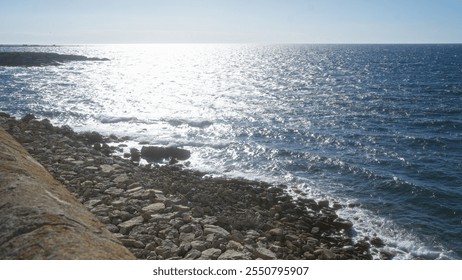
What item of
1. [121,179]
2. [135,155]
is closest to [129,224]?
[121,179]

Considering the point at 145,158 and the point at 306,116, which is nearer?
the point at 145,158

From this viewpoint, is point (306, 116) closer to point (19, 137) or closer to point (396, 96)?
point (396, 96)

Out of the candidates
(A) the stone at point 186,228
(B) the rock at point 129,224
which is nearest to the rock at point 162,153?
(B) the rock at point 129,224

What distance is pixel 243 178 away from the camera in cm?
1595

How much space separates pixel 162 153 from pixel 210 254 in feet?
38.8

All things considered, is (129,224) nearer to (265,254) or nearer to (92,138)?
(265,254)

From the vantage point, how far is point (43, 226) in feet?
13.1

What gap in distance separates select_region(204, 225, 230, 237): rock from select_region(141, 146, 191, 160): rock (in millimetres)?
10079

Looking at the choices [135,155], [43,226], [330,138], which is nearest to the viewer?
[43,226]

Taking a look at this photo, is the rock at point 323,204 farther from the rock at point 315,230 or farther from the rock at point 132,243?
the rock at point 132,243

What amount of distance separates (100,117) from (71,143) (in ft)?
37.6

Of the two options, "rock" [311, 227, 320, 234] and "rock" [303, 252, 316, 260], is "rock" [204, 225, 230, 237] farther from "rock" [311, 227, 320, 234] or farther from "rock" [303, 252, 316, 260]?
"rock" [311, 227, 320, 234]

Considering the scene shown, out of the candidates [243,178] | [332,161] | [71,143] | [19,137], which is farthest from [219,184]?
[19,137]
